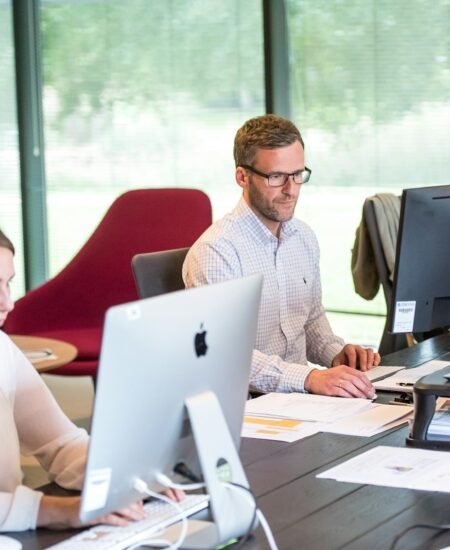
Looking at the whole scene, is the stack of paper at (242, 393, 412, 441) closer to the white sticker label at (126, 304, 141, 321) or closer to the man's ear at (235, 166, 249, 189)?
the man's ear at (235, 166, 249, 189)

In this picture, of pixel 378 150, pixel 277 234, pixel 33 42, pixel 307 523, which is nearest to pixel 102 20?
pixel 33 42

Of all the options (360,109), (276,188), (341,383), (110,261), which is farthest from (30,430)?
(360,109)

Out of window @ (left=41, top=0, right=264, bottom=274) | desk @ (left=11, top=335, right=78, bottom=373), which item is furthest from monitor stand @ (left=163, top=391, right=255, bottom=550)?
A: window @ (left=41, top=0, right=264, bottom=274)

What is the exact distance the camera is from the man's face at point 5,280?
2.24 metres

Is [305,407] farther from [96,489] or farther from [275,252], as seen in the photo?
[96,489]

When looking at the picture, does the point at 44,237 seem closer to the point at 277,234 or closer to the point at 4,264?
the point at 277,234

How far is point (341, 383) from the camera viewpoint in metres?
3.06

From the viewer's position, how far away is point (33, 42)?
721 centimetres

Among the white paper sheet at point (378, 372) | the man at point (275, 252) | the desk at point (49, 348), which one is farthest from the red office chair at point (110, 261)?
the white paper sheet at point (378, 372)

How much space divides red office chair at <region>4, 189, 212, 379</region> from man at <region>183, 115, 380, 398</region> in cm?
193

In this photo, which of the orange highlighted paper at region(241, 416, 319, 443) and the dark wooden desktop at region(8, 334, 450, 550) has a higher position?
the orange highlighted paper at region(241, 416, 319, 443)

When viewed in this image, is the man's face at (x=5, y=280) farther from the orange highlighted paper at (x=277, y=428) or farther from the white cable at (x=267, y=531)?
the orange highlighted paper at (x=277, y=428)

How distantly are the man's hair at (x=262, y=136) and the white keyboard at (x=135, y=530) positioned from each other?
62.3 inches

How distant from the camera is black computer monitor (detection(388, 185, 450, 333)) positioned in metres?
2.74
